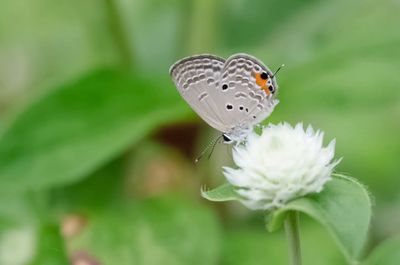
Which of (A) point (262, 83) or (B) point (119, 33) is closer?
(A) point (262, 83)

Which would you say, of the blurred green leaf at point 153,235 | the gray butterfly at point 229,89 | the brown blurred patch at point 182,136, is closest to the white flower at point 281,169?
the gray butterfly at point 229,89

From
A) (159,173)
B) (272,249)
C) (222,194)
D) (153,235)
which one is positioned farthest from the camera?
(159,173)

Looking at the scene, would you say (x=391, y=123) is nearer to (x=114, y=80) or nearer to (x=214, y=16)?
(x=214, y=16)

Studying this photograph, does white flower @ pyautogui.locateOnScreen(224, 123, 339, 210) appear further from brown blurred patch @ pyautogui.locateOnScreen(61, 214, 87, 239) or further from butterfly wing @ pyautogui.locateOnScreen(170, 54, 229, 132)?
brown blurred patch @ pyautogui.locateOnScreen(61, 214, 87, 239)

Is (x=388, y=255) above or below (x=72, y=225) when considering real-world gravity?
above

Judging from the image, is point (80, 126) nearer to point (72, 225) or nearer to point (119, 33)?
point (72, 225)

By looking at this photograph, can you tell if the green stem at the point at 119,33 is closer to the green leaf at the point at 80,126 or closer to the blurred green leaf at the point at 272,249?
the green leaf at the point at 80,126

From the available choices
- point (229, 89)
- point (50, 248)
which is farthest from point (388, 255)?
point (50, 248)
